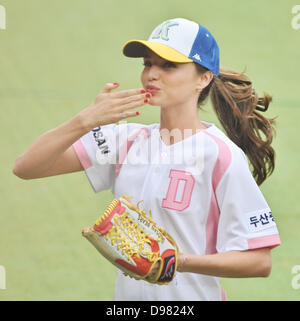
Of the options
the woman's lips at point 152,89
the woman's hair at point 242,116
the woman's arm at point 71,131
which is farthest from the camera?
the woman's hair at point 242,116

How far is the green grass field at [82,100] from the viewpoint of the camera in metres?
5.84

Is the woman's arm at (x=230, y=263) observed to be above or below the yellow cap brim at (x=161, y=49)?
below

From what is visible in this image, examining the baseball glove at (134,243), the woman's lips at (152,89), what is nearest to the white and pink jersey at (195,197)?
the baseball glove at (134,243)

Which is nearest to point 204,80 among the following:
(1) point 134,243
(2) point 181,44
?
(2) point 181,44

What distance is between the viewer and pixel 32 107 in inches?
347

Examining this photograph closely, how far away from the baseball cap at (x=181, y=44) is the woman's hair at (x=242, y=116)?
27 cm

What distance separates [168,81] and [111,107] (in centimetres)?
32

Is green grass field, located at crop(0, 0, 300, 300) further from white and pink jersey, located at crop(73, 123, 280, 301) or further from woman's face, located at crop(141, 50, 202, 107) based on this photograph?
woman's face, located at crop(141, 50, 202, 107)

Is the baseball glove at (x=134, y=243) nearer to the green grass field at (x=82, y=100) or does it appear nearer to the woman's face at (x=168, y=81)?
the woman's face at (x=168, y=81)

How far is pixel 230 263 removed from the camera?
9.70 ft

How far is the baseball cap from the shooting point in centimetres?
309

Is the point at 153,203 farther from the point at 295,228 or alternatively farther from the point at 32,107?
the point at 32,107

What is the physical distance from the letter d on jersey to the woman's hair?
57 cm

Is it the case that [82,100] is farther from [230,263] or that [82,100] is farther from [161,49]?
[230,263]
